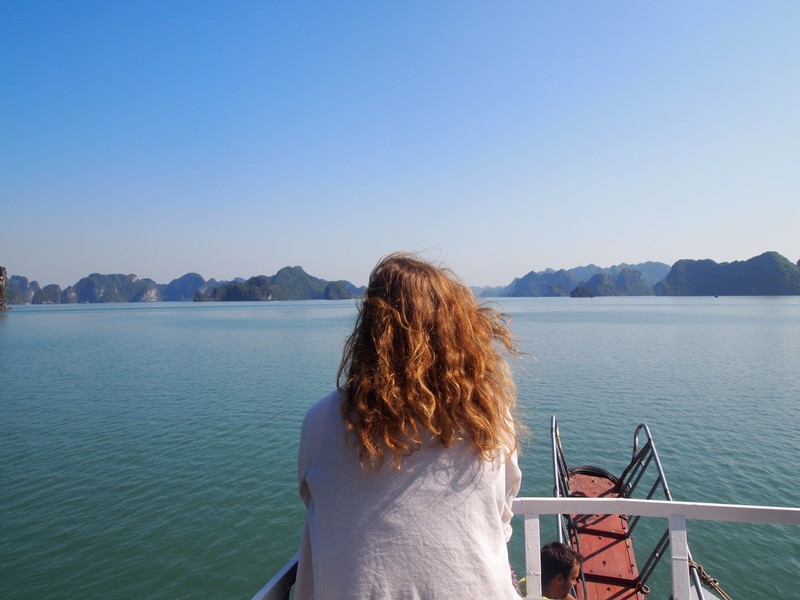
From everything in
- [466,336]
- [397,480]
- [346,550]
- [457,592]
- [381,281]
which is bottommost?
[457,592]

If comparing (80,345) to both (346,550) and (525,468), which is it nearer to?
(525,468)

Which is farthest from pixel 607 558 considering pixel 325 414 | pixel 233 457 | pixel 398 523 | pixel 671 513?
pixel 233 457

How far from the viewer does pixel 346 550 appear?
1619mm

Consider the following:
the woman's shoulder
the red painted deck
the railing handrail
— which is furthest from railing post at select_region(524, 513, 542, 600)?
the red painted deck

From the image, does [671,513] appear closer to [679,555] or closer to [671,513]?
[671,513]

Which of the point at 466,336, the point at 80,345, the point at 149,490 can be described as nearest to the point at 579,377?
the point at 149,490

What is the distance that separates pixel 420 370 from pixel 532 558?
2.19 metres

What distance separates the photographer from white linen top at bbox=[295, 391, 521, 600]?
1.60 metres

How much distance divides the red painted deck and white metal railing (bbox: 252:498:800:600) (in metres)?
2.87

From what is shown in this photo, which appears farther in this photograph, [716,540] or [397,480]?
[716,540]

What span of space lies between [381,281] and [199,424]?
714 inches

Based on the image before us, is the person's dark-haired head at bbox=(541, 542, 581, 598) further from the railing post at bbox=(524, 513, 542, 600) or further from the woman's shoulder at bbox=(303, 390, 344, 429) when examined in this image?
the woman's shoulder at bbox=(303, 390, 344, 429)

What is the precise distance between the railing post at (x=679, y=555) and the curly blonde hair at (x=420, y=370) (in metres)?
1.67

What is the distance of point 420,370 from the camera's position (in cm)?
178
